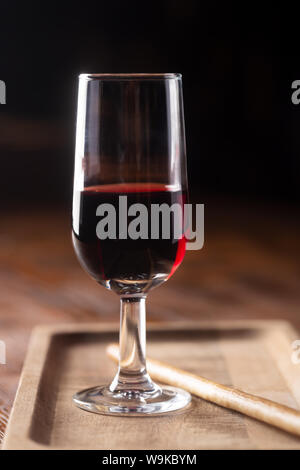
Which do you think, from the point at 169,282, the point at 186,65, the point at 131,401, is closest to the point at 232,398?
the point at 131,401

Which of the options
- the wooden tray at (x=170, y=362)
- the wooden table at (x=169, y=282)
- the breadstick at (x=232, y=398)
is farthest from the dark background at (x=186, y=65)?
the breadstick at (x=232, y=398)

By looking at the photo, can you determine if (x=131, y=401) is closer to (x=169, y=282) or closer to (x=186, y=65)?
(x=169, y=282)

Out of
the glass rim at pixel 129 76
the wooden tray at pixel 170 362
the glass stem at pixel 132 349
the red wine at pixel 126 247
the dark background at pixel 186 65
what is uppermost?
the dark background at pixel 186 65

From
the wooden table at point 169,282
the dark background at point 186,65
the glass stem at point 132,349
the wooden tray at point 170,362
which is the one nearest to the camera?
the wooden tray at point 170,362

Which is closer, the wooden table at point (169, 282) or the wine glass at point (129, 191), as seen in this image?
the wine glass at point (129, 191)

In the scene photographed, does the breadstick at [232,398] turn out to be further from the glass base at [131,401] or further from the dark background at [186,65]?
the dark background at [186,65]

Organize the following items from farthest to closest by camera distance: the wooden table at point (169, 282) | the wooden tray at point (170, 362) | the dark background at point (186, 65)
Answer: the dark background at point (186, 65) → the wooden table at point (169, 282) → the wooden tray at point (170, 362)

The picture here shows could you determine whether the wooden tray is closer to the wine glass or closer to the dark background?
the wine glass

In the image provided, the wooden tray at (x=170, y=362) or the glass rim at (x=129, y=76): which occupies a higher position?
the glass rim at (x=129, y=76)

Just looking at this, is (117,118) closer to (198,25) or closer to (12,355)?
(12,355)
